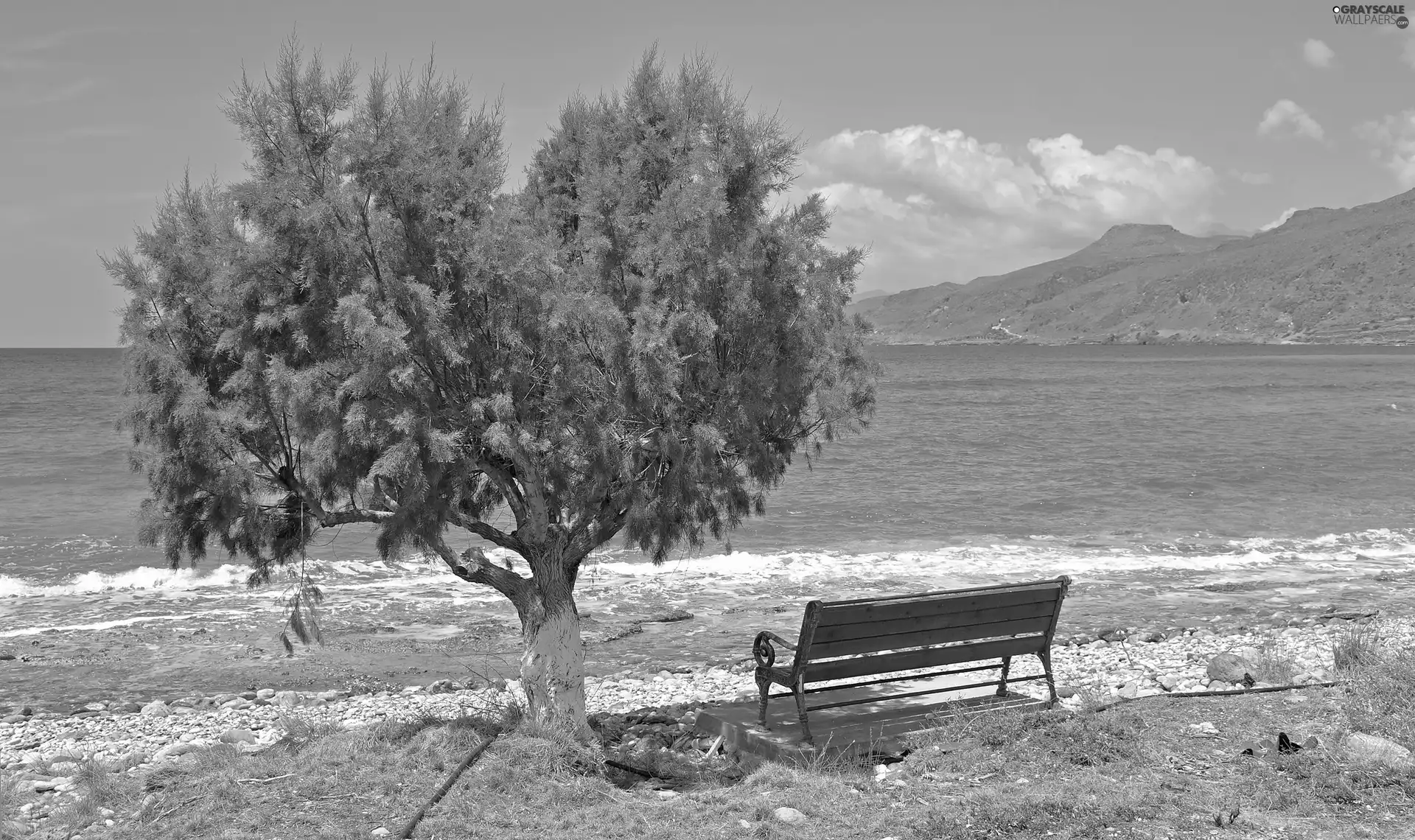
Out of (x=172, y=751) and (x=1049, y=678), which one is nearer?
(x=1049, y=678)

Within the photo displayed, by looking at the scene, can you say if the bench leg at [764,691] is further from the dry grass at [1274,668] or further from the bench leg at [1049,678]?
the dry grass at [1274,668]

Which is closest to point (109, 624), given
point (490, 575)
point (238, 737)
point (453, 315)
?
point (238, 737)

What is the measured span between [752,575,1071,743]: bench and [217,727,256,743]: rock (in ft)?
16.9

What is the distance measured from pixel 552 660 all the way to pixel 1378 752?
5.30m

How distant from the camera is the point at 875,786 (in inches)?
264

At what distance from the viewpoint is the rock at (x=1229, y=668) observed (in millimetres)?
10320

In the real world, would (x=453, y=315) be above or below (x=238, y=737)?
above

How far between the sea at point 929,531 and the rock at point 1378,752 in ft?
14.1

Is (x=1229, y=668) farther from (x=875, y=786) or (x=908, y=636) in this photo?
(x=875, y=786)

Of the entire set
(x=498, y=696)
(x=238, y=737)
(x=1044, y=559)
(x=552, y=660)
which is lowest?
(x=1044, y=559)

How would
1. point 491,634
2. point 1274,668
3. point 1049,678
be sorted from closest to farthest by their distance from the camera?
point 1049,678, point 1274,668, point 491,634

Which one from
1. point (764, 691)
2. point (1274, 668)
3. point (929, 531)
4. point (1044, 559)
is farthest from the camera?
point (929, 531)

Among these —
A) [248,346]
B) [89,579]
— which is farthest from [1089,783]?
[89,579]

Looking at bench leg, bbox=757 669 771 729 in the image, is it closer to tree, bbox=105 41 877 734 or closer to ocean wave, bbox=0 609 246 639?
tree, bbox=105 41 877 734
